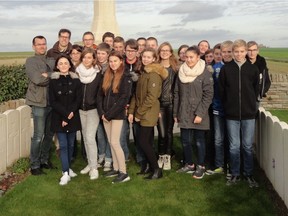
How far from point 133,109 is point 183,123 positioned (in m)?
0.76

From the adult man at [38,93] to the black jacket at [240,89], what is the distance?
2616 millimetres

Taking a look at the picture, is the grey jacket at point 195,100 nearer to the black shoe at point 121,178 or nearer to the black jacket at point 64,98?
the black shoe at point 121,178

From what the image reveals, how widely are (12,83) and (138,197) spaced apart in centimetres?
583

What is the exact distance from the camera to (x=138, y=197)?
487 cm

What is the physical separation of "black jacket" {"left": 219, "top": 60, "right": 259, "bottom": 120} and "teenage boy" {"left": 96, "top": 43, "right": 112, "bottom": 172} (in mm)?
1802

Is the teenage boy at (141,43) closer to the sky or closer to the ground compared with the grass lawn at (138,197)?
closer to the sky

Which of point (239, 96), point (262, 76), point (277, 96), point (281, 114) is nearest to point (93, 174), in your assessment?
point (239, 96)

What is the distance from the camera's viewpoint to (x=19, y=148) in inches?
255

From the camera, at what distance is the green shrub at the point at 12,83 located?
9180mm

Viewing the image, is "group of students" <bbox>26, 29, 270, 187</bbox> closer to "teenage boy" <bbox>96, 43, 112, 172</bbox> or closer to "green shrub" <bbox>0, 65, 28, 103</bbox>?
"teenage boy" <bbox>96, 43, 112, 172</bbox>

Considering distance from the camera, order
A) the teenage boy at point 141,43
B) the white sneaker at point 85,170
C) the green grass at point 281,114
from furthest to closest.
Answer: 1. the green grass at point 281,114
2. the teenage boy at point 141,43
3. the white sneaker at point 85,170

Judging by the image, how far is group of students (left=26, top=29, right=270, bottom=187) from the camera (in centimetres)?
518

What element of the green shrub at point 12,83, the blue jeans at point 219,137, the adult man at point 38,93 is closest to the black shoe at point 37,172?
the adult man at point 38,93

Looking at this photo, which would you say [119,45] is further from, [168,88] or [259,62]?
[259,62]
